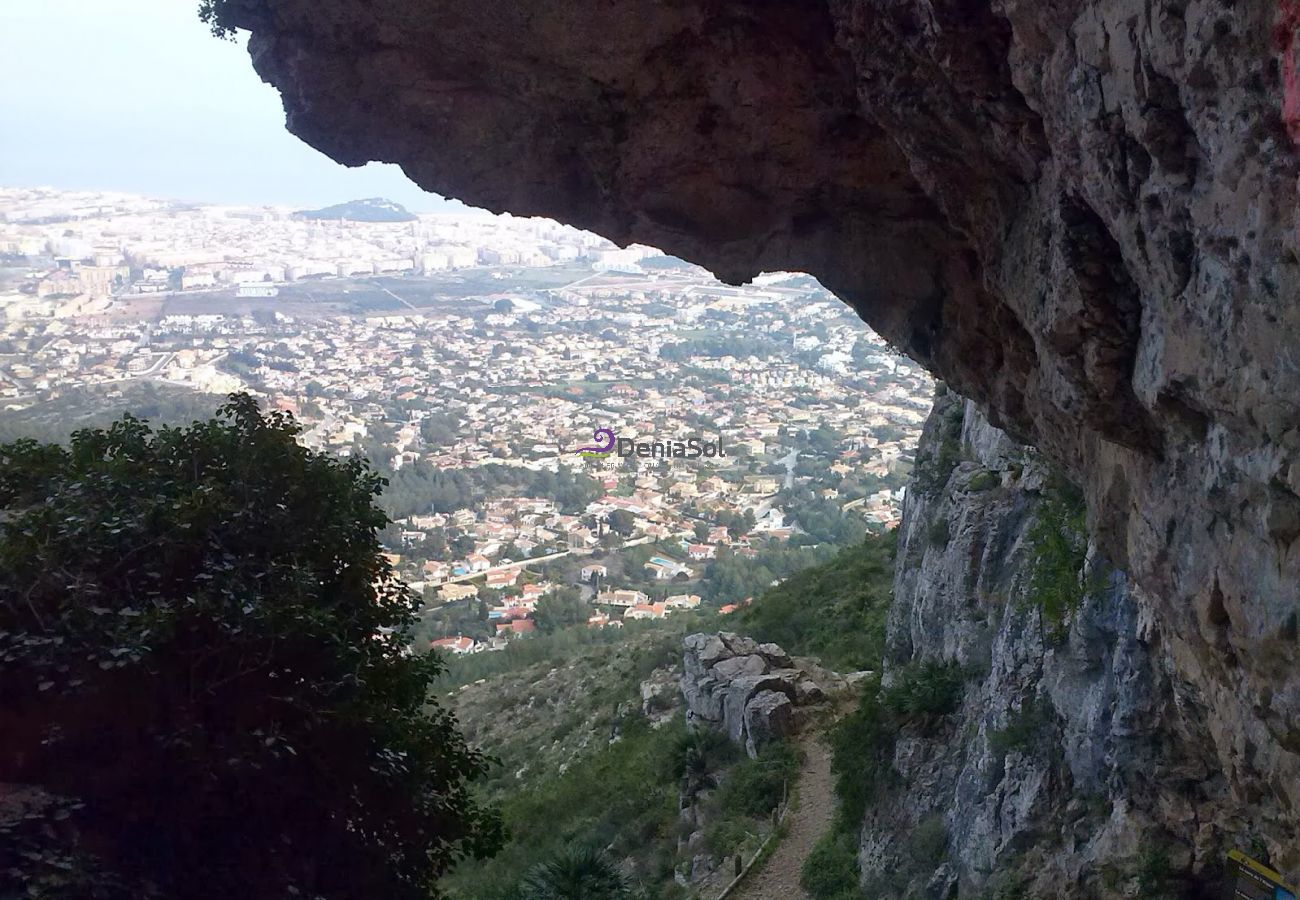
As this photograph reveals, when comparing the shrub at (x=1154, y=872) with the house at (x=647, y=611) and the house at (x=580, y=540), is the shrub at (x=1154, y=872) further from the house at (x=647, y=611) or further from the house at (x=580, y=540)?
the house at (x=580, y=540)

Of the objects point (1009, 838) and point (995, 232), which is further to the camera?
point (1009, 838)

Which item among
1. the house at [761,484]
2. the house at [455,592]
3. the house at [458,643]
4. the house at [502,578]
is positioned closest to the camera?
the house at [458,643]

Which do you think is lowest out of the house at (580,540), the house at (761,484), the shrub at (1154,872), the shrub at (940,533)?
the house at (580,540)

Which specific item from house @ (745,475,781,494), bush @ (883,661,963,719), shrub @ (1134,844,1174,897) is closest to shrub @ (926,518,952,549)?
bush @ (883,661,963,719)

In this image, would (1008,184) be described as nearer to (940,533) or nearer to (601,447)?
(940,533)

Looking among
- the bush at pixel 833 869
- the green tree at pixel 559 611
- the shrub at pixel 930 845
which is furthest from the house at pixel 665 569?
the shrub at pixel 930 845

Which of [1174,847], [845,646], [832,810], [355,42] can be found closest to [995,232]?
[1174,847]

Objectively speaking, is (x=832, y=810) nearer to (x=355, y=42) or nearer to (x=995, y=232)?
(x=995, y=232)
